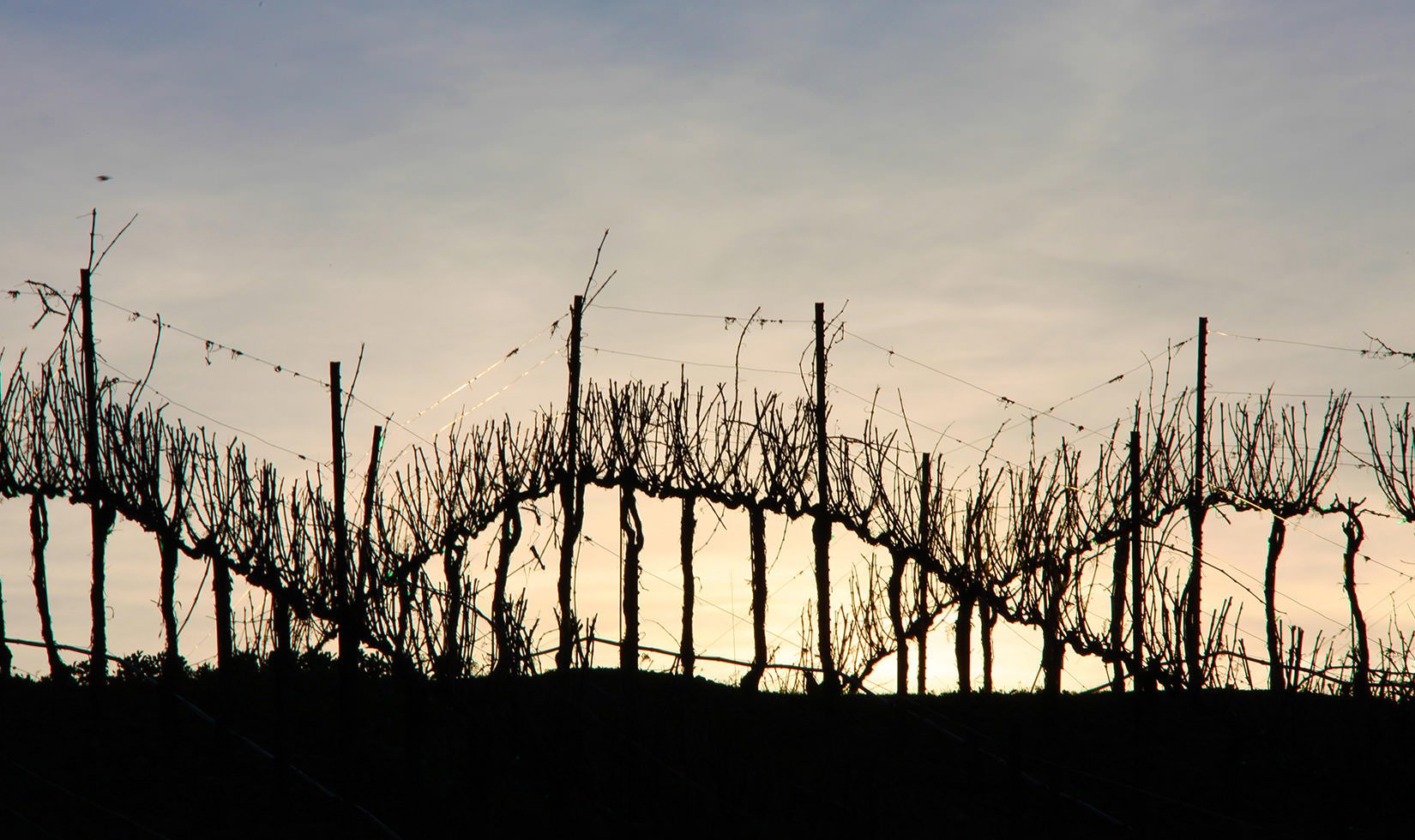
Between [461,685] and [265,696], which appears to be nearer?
[461,685]

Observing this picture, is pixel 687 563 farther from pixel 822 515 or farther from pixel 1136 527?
pixel 1136 527

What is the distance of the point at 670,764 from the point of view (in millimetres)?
14250

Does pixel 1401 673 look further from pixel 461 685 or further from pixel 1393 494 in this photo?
pixel 461 685

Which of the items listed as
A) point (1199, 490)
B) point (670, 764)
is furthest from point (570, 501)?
point (1199, 490)

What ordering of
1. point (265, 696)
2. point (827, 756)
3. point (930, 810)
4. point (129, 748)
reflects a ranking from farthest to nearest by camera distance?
point (265, 696) < point (129, 748) < point (930, 810) < point (827, 756)

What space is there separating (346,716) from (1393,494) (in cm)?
1773

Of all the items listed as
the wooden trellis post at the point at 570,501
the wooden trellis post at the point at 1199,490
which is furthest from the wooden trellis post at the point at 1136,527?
the wooden trellis post at the point at 570,501

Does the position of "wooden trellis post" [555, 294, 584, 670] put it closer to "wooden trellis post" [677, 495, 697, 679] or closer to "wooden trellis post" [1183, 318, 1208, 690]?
"wooden trellis post" [677, 495, 697, 679]

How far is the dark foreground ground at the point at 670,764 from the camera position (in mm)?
14148

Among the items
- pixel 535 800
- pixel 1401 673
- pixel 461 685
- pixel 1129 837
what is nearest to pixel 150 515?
pixel 535 800

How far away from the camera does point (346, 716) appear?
19.6 meters

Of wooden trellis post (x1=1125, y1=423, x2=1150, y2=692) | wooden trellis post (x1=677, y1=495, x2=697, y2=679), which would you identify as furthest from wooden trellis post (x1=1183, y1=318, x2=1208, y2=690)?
wooden trellis post (x1=677, y1=495, x2=697, y2=679)

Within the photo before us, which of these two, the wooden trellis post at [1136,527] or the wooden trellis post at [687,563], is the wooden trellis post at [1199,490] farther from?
the wooden trellis post at [687,563]

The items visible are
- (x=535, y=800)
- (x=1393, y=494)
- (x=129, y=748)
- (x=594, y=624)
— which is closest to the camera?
(x=594, y=624)
